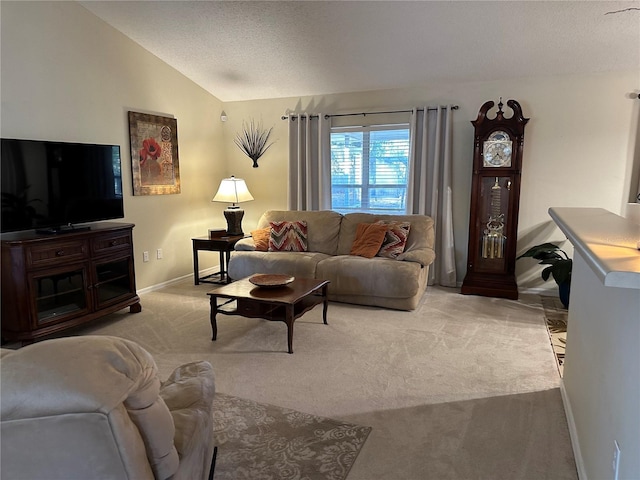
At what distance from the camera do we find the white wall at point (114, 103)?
3486mm

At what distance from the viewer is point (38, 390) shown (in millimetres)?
869

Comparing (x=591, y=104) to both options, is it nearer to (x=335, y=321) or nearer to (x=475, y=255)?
(x=475, y=255)

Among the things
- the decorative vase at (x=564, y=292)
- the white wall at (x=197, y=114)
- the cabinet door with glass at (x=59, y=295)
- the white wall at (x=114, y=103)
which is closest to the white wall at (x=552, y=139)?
the white wall at (x=197, y=114)

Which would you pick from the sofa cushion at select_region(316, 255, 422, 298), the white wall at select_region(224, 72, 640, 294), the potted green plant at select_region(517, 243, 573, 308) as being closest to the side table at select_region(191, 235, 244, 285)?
the sofa cushion at select_region(316, 255, 422, 298)

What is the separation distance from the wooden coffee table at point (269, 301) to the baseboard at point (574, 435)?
1.74 m

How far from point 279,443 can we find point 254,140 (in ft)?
14.7

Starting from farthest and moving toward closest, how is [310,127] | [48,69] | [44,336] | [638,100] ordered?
1. [310,127]
2. [638,100]
3. [48,69]
4. [44,336]

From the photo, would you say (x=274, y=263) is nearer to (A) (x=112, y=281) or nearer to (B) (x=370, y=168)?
(A) (x=112, y=281)

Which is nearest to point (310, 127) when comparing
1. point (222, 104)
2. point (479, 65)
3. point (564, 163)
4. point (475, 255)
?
point (222, 104)

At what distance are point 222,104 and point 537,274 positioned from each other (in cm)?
451

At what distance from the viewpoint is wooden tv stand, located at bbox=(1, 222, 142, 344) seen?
317cm

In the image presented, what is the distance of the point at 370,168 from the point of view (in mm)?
5402

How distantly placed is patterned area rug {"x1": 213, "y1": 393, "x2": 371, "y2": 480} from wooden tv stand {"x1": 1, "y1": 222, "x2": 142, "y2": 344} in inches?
68.7

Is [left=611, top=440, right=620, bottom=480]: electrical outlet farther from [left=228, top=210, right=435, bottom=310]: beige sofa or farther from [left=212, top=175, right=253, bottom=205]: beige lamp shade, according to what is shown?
[left=212, top=175, right=253, bottom=205]: beige lamp shade
